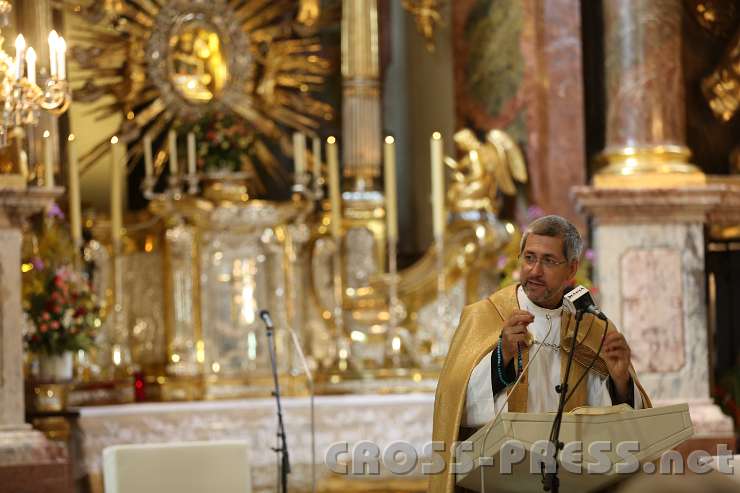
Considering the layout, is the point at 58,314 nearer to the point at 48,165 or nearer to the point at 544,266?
the point at 48,165

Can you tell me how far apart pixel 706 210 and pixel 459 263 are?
5.59 ft

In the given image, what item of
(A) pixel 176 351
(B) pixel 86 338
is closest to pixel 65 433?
(B) pixel 86 338

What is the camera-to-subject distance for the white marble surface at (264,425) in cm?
818

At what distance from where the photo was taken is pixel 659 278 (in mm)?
8352

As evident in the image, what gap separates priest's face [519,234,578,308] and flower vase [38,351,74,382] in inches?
180

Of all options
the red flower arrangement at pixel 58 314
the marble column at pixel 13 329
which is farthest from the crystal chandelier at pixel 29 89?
the red flower arrangement at pixel 58 314

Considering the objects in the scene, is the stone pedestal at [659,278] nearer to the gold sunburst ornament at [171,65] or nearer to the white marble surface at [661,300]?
the white marble surface at [661,300]

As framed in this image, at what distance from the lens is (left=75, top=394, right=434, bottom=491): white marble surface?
26.8 ft

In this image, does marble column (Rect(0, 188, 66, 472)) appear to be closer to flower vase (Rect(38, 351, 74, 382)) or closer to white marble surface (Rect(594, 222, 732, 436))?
flower vase (Rect(38, 351, 74, 382))

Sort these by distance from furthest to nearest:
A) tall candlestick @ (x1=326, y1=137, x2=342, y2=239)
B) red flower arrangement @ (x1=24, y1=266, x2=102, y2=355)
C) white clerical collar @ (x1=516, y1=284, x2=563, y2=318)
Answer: tall candlestick @ (x1=326, y1=137, x2=342, y2=239)
red flower arrangement @ (x1=24, y1=266, x2=102, y2=355)
white clerical collar @ (x1=516, y1=284, x2=563, y2=318)

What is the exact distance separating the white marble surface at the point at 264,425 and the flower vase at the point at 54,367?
249 millimetres

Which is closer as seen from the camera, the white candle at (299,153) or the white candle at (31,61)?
the white candle at (31,61)

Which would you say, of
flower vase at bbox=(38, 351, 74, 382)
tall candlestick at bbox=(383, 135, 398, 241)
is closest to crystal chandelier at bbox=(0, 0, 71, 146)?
flower vase at bbox=(38, 351, 74, 382)

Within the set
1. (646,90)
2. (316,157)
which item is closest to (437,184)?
(316,157)
